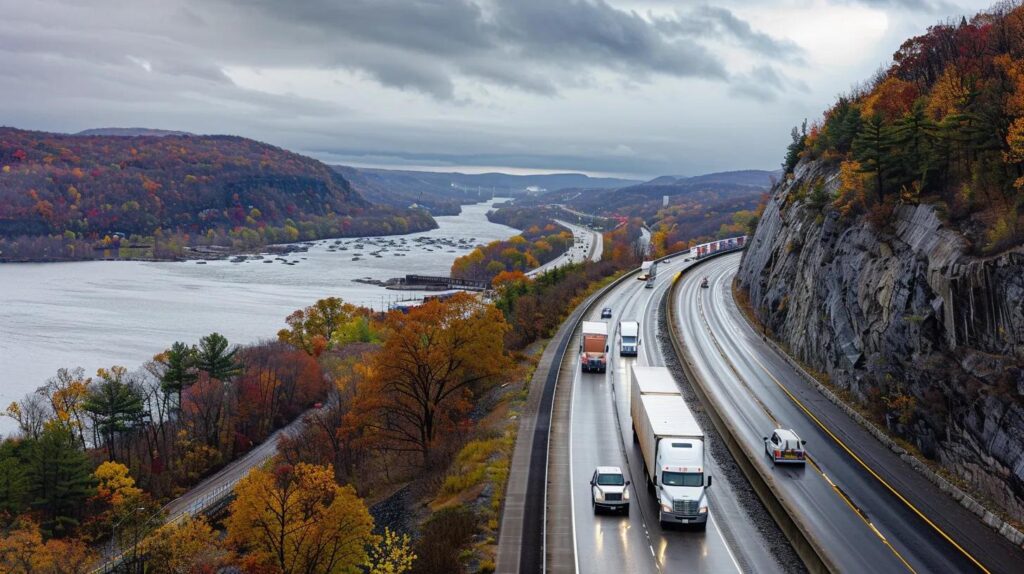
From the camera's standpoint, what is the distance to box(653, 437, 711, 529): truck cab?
2755 centimetres

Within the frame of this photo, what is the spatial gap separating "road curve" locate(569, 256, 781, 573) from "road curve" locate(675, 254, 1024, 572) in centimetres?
296

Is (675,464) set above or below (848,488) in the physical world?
above

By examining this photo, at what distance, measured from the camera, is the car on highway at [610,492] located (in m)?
29.3

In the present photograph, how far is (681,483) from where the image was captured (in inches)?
1104

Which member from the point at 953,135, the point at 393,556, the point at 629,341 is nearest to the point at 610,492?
the point at 393,556

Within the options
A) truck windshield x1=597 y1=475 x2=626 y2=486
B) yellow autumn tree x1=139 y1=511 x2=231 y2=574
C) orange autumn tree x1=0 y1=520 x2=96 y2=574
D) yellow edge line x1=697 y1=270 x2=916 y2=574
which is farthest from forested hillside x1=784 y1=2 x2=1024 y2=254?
orange autumn tree x1=0 y1=520 x2=96 y2=574

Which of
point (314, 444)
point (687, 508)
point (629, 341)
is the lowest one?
point (314, 444)

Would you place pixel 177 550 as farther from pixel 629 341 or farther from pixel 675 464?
pixel 629 341

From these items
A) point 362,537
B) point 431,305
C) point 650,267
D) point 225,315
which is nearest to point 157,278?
point 225,315

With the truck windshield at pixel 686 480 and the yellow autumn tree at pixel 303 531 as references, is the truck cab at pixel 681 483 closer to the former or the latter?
the truck windshield at pixel 686 480

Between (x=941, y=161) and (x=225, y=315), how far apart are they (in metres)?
120

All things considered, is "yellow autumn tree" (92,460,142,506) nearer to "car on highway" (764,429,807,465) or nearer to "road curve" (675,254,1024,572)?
"road curve" (675,254,1024,572)

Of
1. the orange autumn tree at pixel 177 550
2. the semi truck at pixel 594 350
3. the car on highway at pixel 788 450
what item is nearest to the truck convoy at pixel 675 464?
the car on highway at pixel 788 450

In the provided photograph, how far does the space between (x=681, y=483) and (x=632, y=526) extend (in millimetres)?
2655
